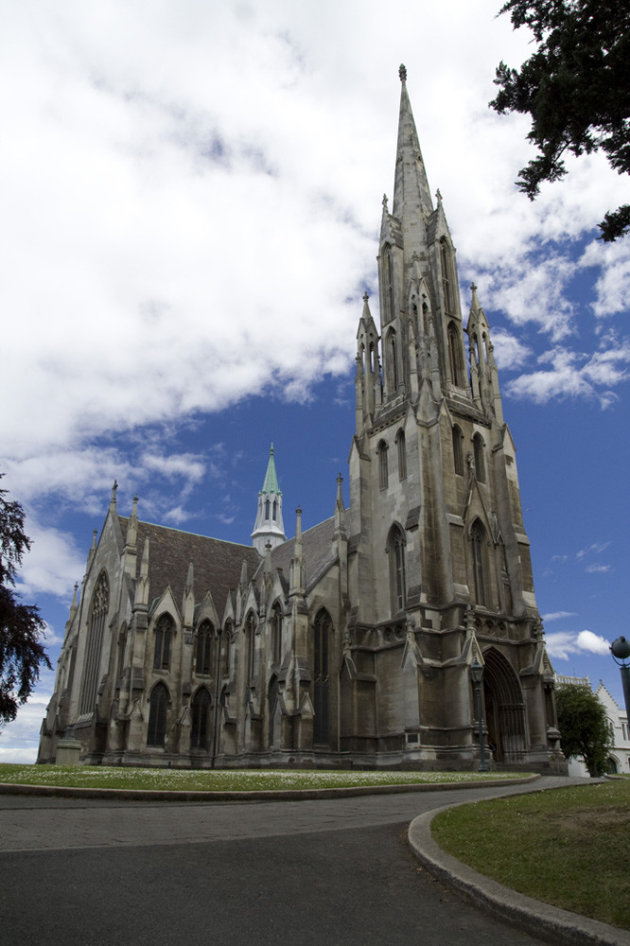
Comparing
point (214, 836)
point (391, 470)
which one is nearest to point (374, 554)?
point (391, 470)

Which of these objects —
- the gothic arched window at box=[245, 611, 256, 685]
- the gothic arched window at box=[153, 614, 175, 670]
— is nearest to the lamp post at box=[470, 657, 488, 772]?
the gothic arched window at box=[245, 611, 256, 685]

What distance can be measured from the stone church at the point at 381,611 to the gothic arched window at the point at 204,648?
9 centimetres

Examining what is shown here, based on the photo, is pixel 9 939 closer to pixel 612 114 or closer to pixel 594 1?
pixel 612 114

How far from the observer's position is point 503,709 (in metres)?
32.7

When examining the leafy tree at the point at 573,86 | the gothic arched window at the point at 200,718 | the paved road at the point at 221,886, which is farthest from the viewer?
the gothic arched window at the point at 200,718

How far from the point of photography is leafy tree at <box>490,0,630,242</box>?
8.75 metres

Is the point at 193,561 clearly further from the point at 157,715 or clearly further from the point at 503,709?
the point at 503,709

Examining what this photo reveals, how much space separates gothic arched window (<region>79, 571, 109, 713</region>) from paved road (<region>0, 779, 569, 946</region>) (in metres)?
36.3

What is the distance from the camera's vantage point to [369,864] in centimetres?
775

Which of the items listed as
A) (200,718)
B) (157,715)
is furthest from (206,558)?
(157,715)

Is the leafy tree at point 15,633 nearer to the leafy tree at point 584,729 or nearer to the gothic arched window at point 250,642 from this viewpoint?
the gothic arched window at point 250,642

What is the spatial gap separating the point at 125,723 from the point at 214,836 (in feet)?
104

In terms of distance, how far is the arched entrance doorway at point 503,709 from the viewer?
32000 millimetres

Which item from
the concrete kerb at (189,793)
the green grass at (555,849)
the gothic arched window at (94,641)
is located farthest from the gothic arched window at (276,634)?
the green grass at (555,849)
